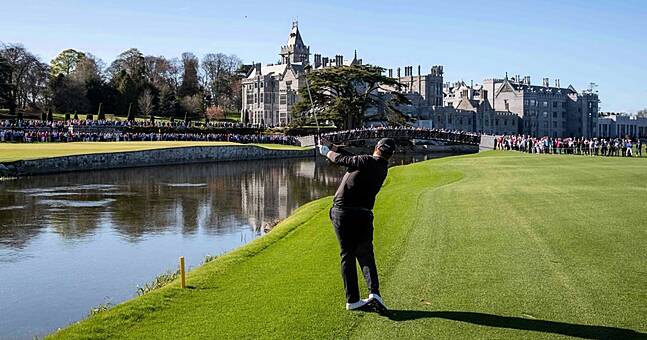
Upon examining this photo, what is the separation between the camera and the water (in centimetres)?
1238

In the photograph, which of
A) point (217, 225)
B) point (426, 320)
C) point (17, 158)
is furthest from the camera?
point (17, 158)

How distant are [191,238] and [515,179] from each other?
1310cm

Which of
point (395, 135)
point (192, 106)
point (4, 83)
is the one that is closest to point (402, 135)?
point (395, 135)

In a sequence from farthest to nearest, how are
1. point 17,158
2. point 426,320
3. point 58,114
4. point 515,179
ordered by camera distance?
point 58,114 < point 17,158 < point 515,179 < point 426,320

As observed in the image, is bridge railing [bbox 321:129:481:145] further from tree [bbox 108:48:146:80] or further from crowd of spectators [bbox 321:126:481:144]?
tree [bbox 108:48:146:80]

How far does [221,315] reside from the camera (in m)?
8.34

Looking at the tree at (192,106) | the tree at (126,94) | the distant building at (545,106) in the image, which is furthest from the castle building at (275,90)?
the distant building at (545,106)

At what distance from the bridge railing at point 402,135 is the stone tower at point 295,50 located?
52641mm

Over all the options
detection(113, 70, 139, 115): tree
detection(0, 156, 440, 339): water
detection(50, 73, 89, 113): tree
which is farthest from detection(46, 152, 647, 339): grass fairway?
detection(113, 70, 139, 115): tree

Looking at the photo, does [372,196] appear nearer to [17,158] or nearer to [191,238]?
[191,238]

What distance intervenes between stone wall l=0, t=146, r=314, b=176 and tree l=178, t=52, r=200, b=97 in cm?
6153

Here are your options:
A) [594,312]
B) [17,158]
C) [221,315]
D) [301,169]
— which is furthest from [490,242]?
[301,169]

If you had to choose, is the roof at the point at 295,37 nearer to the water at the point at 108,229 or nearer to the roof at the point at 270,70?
the roof at the point at 270,70

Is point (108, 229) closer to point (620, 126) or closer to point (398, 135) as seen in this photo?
point (398, 135)
